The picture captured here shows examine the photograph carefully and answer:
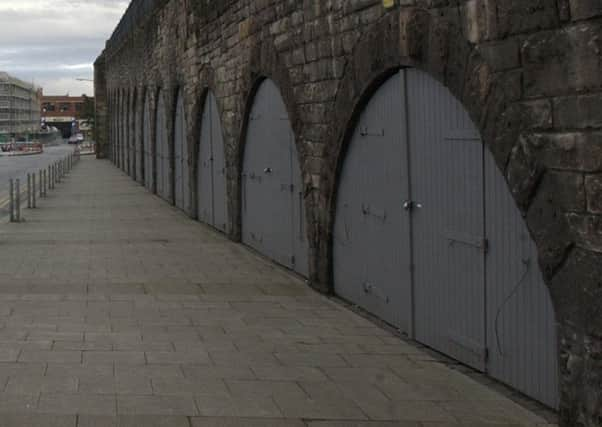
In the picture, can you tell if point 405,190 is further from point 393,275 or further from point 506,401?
point 506,401

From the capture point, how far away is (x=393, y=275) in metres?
7.88

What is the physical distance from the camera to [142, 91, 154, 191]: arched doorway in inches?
1065

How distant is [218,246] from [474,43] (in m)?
8.41

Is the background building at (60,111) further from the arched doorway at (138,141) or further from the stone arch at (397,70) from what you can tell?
the stone arch at (397,70)

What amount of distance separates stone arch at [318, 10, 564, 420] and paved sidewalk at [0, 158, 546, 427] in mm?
715

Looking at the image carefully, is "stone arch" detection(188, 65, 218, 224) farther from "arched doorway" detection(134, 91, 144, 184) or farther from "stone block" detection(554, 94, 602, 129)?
"arched doorway" detection(134, 91, 144, 184)

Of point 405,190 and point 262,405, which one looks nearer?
point 262,405

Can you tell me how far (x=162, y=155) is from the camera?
2444 centimetres

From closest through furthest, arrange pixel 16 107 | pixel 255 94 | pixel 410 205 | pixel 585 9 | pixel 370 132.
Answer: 1. pixel 585 9
2. pixel 410 205
3. pixel 370 132
4. pixel 255 94
5. pixel 16 107

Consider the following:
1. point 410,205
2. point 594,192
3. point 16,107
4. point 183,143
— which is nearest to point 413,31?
point 410,205

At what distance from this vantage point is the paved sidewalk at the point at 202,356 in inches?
213

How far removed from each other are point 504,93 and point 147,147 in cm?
2408

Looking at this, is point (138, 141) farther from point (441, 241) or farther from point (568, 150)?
point (568, 150)

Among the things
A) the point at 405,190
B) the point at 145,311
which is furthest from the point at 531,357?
the point at 145,311
